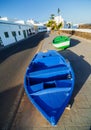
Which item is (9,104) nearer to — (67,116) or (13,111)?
(13,111)

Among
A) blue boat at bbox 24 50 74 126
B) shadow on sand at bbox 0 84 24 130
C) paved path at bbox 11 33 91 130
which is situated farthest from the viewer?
shadow on sand at bbox 0 84 24 130

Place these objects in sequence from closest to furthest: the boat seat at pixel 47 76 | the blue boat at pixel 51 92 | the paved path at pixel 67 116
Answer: the blue boat at pixel 51 92 < the paved path at pixel 67 116 < the boat seat at pixel 47 76

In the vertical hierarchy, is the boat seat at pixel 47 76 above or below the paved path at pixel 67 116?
above

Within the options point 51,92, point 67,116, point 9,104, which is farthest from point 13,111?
point 67,116

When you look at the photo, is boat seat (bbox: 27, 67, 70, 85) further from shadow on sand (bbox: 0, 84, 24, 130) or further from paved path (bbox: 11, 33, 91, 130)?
shadow on sand (bbox: 0, 84, 24, 130)

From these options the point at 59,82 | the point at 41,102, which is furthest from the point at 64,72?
the point at 41,102

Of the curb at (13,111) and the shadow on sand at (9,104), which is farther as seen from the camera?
the shadow on sand at (9,104)

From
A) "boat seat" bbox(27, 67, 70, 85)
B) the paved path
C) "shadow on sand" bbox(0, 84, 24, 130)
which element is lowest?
"shadow on sand" bbox(0, 84, 24, 130)

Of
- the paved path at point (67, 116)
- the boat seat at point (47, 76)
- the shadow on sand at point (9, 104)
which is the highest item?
the boat seat at point (47, 76)

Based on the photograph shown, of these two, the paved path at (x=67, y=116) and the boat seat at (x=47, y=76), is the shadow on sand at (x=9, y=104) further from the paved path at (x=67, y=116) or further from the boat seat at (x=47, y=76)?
the boat seat at (x=47, y=76)

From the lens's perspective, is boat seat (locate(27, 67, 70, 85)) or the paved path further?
boat seat (locate(27, 67, 70, 85))

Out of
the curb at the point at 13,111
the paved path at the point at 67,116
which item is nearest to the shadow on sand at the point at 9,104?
the curb at the point at 13,111

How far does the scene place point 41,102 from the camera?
393 centimetres

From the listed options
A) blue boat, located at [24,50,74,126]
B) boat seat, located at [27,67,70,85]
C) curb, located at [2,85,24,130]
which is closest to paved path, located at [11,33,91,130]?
curb, located at [2,85,24,130]
